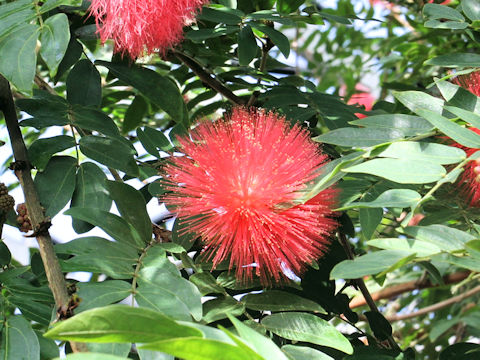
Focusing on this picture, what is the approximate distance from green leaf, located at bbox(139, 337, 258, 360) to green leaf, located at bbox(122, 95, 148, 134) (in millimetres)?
1114

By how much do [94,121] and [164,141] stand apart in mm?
168

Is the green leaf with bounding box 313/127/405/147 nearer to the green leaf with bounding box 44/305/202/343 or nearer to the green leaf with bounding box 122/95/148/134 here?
the green leaf with bounding box 44/305/202/343

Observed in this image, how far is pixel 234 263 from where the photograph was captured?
107 centimetres

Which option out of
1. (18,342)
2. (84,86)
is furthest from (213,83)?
(18,342)

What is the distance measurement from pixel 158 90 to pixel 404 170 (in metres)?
0.57

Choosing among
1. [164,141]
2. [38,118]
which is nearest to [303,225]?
[164,141]

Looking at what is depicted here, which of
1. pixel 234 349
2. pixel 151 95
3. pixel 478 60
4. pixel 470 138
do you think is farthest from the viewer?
pixel 151 95

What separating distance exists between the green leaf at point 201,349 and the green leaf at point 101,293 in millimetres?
324

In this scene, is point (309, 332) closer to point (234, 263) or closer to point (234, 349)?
point (234, 263)

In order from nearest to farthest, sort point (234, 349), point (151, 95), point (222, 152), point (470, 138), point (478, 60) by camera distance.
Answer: point (234, 349) → point (470, 138) → point (222, 152) → point (478, 60) → point (151, 95)

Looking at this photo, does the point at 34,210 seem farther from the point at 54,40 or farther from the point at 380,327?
the point at 380,327

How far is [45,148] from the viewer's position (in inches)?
44.1

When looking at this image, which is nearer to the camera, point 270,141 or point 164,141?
point 270,141

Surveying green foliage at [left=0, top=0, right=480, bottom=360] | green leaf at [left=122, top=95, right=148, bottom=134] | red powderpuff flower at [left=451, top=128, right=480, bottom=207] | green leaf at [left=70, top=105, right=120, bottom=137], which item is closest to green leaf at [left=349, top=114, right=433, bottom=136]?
green foliage at [left=0, top=0, right=480, bottom=360]
